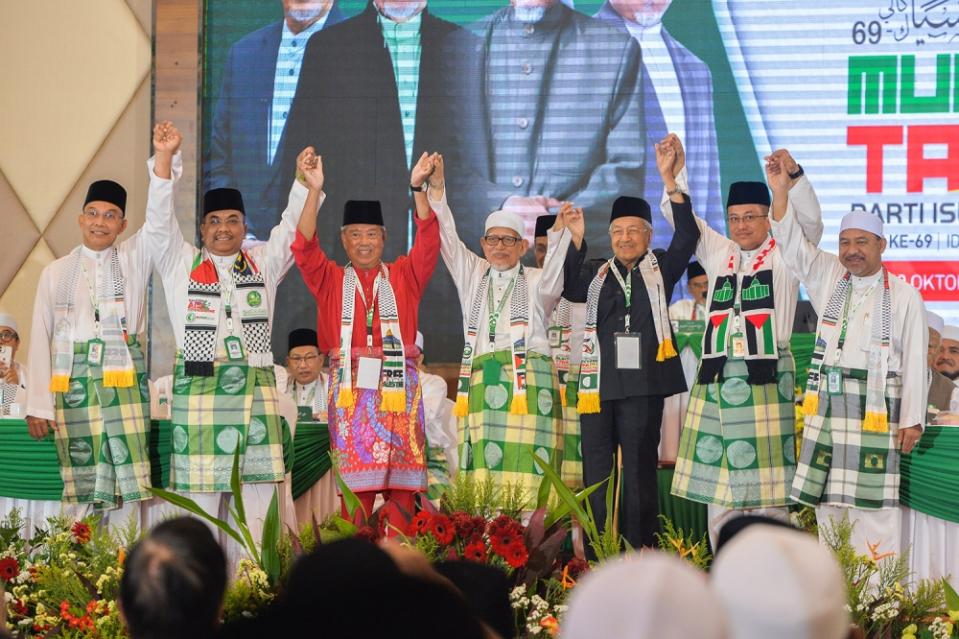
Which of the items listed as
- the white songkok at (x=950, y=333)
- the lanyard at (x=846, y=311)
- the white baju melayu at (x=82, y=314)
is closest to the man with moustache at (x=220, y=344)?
the white baju melayu at (x=82, y=314)

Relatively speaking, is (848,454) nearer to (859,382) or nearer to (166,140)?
(859,382)

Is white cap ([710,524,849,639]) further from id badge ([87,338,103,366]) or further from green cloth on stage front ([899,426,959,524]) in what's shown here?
id badge ([87,338,103,366])

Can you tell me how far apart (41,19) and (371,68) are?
7.21 feet

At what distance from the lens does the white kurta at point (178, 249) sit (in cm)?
497

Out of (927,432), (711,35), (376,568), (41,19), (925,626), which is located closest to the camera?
(376,568)

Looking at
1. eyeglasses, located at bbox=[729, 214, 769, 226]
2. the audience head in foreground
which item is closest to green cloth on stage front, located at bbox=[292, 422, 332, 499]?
eyeglasses, located at bbox=[729, 214, 769, 226]

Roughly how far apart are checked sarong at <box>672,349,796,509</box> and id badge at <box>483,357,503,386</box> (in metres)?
0.89

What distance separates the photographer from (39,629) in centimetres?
285

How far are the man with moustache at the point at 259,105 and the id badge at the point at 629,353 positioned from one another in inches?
128

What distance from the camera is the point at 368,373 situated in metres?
5.14

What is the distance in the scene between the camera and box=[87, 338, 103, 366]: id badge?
4930 mm

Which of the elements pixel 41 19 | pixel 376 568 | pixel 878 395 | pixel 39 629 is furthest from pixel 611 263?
pixel 41 19

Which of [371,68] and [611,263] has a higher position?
[371,68]

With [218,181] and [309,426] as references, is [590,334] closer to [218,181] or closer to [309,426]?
[309,426]
